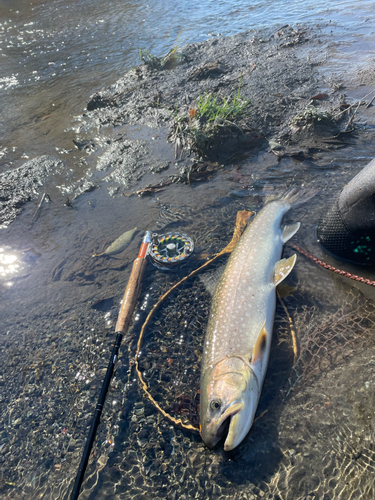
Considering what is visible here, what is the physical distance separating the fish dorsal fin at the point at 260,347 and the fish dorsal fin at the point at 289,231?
1605 millimetres

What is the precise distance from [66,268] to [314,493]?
412 centimetres

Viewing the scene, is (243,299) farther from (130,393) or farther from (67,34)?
(67,34)

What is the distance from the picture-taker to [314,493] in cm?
224

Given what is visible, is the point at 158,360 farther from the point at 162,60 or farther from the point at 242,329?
the point at 162,60

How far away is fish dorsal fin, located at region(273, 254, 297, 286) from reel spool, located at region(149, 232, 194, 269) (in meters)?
1.23

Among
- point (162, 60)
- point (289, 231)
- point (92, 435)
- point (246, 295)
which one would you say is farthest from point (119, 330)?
point (162, 60)

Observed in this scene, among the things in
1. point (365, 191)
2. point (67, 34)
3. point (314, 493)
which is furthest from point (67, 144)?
point (67, 34)

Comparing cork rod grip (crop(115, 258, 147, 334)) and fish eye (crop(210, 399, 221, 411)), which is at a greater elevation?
cork rod grip (crop(115, 258, 147, 334))

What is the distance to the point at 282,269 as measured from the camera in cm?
362

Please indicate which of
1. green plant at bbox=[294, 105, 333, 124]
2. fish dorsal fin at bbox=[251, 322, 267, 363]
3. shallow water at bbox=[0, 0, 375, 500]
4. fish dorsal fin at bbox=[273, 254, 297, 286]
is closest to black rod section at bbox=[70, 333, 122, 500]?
shallow water at bbox=[0, 0, 375, 500]

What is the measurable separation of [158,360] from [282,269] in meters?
1.89

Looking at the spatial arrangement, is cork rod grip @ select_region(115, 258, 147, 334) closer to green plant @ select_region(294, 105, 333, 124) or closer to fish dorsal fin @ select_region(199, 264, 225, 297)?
fish dorsal fin @ select_region(199, 264, 225, 297)

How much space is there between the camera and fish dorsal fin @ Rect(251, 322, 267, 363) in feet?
9.18

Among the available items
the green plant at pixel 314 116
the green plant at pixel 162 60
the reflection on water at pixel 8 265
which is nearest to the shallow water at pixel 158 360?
the reflection on water at pixel 8 265
